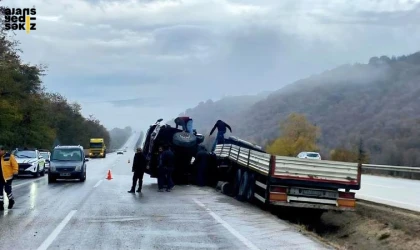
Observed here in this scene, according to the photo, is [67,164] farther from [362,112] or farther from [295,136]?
[362,112]

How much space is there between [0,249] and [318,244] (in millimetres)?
5633

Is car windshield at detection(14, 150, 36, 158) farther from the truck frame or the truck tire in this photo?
the truck frame

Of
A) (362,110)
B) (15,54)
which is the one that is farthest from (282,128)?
(15,54)

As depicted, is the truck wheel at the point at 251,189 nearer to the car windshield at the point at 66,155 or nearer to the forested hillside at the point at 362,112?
the car windshield at the point at 66,155

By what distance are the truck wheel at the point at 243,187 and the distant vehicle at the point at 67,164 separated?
11376 mm

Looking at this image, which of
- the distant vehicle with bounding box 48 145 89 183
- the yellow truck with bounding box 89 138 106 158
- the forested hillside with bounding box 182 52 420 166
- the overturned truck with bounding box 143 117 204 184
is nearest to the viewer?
the overturned truck with bounding box 143 117 204 184

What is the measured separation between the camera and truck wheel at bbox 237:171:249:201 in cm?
2123

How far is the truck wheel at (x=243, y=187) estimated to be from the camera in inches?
836

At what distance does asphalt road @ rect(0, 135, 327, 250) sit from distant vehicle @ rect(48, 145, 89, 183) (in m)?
8.50

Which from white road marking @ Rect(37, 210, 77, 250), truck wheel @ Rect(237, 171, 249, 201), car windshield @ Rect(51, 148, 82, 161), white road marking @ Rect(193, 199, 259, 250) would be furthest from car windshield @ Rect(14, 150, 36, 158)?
white road marking @ Rect(37, 210, 77, 250)

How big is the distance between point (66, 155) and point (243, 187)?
13.0 meters

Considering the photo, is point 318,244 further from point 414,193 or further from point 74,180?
point 74,180

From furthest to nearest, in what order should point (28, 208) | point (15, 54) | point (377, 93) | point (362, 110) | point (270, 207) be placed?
1. point (377, 93)
2. point (362, 110)
3. point (15, 54)
4. point (270, 207)
5. point (28, 208)

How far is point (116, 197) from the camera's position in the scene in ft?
71.3
